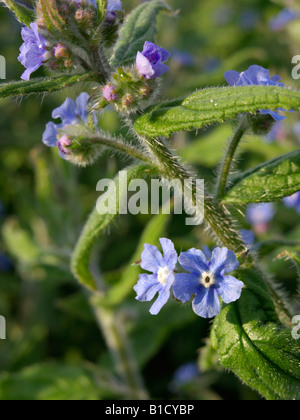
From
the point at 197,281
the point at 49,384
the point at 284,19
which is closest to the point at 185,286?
the point at 197,281

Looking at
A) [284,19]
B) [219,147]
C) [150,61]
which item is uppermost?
[284,19]

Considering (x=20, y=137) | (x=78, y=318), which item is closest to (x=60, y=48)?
(x=78, y=318)

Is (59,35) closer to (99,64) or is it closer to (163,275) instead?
(99,64)

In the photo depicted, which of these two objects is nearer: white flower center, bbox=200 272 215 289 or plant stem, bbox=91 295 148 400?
white flower center, bbox=200 272 215 289

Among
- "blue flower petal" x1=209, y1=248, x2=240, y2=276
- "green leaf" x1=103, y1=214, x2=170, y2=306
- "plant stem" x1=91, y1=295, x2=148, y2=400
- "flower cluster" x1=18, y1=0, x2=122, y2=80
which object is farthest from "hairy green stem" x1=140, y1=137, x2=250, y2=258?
"plant stem" x1=91, y1=295, x2=148, y2=400

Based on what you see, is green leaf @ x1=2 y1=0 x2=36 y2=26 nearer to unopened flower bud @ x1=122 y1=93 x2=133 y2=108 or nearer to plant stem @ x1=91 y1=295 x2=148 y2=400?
unopened flower bud @ x1=122 y1=93 x2=133 y2=108

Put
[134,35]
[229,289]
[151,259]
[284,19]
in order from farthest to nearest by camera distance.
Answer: [284,19] → [134,35] → [151,259] → [229,289]

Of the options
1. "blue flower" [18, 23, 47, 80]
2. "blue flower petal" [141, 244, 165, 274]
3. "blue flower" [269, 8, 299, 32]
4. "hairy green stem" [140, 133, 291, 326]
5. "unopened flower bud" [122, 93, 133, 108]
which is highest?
"blue flower" [269, 8, 299, 32]
